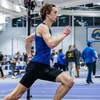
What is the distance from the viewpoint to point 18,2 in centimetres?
2225

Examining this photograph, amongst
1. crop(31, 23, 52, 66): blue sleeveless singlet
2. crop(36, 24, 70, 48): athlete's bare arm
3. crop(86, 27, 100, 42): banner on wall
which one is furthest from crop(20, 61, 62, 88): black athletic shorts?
crop(86, 27, 100, 42): banner on wall

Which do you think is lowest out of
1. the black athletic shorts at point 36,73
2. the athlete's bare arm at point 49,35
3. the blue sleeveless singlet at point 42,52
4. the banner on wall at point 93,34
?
the banner on wall at point 93,34

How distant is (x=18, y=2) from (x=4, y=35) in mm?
16648

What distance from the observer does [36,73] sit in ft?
15.6

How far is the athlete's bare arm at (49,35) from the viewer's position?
4.48m

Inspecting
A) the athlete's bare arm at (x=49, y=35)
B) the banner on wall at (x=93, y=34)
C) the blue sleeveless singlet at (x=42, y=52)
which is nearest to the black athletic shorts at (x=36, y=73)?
the blue sleeveless singlet at (x=42, y=52)

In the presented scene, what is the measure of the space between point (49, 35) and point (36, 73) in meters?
0.57

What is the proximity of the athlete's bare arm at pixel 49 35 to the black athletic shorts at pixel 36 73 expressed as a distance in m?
0.39

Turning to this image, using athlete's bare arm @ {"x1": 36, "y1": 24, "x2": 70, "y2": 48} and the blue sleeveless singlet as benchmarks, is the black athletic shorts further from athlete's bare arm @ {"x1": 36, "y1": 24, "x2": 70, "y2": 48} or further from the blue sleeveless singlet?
athlete's bare arm @ {"x1": 36, "y1": 24, "x2": 70, "y2": 48}

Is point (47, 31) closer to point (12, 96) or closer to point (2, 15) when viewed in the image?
point (12, 96)

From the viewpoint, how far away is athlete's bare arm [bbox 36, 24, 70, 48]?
4.48 metres

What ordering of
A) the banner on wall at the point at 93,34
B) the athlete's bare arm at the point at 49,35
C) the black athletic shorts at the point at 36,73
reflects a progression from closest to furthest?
the athlete's bare arm at the point at 49,35, the black athletic shorts at the point at 36,73, the banner on wall at the point at 93,34

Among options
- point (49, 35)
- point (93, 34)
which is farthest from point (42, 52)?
point (93, 34)

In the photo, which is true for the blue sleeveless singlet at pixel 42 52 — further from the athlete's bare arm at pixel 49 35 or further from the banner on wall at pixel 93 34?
the banner on wall at pixel 93 34
